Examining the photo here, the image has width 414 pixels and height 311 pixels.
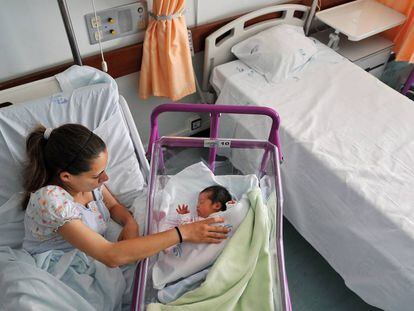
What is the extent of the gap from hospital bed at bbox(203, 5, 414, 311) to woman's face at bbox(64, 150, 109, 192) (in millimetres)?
776

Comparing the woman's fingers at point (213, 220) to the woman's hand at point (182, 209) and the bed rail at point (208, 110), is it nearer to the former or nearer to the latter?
the woman's hand at point (182, 209)

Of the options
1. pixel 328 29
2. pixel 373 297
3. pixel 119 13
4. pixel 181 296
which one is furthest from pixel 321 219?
pixel 328 29

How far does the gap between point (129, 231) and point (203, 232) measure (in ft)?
1.02

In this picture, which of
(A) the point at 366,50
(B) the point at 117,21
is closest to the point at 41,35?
(B) the point at 117,21

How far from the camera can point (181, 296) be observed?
120 centimetres

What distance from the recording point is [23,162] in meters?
1.42

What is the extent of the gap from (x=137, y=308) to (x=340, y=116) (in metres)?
1.51

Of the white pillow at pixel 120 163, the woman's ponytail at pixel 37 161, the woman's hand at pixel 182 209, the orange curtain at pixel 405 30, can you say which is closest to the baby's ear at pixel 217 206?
the woman's hand at pixel 182 209

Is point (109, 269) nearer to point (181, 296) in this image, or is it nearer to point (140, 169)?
point (181, 296)

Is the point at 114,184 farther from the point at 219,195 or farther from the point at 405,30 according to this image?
the point at 405,30

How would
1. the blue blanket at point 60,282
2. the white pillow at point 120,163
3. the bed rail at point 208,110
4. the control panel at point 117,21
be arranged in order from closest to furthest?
the blue blanket at point 60,282 → the bed rail at point 208,110 → the white pillow at point 120,163 → the control panel at point 117,21

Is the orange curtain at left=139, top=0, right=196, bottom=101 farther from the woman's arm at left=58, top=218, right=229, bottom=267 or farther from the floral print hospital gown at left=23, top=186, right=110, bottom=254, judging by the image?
the woman's arm at left=58, top=218, right=229, bottom=267

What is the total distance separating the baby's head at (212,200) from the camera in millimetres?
1466

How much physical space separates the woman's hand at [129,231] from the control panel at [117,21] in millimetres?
978
